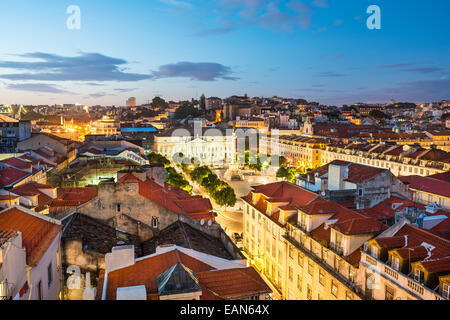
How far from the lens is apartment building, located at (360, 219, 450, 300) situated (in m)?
12.7

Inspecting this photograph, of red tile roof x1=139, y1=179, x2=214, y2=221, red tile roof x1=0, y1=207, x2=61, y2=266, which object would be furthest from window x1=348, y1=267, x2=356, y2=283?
red tile roof x1=0, y1=207, x2=61, y2=266

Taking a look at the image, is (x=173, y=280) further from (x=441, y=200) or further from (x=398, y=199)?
(x=441, y=200)

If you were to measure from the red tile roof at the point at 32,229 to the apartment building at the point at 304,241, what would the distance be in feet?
42.8

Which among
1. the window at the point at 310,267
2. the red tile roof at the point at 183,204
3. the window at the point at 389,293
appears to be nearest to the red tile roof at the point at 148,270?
the red tile roof at the point at 183,204

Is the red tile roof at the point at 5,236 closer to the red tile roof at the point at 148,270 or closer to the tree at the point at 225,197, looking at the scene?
the red tile roof at the point at 148,270

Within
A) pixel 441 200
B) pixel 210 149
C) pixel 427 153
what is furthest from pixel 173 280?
pixel 210 149

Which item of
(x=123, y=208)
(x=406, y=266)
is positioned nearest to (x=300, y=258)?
(x=406, y=266)

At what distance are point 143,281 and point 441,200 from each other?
105 ft

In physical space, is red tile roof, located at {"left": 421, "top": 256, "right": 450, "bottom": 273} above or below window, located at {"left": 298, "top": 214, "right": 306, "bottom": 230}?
above

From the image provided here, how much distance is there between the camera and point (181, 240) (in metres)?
16.4

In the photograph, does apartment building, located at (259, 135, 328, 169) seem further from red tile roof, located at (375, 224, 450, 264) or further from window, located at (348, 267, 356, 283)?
red tile roof, located at (375, 224, 450, 264)

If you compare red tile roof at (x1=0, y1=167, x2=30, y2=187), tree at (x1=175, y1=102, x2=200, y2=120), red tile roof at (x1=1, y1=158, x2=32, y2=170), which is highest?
tree at (x1=175, y1=102, x2=200, y2=120)

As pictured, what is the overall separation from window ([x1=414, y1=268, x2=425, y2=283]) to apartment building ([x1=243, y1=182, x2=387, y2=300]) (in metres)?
3.37

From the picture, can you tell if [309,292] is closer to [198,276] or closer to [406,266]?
[406,266]
